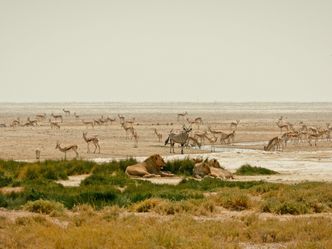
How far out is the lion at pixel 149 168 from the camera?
24844mm

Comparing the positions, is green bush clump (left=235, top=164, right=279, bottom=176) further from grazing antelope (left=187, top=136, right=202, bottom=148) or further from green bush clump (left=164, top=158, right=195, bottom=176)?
grazing antelope (left=187, top=136, right=202, bottom=148)

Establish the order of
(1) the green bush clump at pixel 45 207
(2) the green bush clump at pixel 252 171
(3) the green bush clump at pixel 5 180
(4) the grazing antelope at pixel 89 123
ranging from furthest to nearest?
(4) the grazing antelope at pixel 89 123 → (2) the green bush clump at pixel 252 171 → (3) the green bush clump at pixel 5 180 → (1) the green bush clump at pixel 45 207

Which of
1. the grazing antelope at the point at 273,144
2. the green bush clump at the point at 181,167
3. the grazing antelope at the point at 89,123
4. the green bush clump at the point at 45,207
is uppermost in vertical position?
the green bush clump at the point at 45,207

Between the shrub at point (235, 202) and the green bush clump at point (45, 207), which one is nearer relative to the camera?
the green bush clump at point (45, 207)

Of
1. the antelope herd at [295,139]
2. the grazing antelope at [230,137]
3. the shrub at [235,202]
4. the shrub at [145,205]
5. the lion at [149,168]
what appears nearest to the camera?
the shrub at [145,205]

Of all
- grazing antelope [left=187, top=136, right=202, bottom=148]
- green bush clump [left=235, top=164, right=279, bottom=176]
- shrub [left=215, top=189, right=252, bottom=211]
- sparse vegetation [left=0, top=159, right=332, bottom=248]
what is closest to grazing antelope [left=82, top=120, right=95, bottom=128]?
grazing antelope [left=187, top=136, right=202, bottom=148]

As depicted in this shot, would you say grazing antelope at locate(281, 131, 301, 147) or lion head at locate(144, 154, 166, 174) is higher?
lion head at locate(144, 154, 166, 174)

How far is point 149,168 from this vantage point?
82.7ft

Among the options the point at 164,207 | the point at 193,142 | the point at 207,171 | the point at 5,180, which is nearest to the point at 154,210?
the point at 164,207

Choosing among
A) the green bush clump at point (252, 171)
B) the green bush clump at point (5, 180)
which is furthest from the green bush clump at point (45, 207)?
the green bush clump at point (252, 171)

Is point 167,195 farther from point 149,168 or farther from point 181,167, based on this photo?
point 181,167

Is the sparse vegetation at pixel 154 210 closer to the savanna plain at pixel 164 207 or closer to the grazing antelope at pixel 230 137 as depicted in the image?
the savanna plain at pixel 164 207

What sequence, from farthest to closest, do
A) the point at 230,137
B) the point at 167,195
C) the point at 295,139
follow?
1. the point at 230,137
2. the point at 295,139
3. the point at 167,195

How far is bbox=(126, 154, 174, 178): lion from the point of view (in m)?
24.8
